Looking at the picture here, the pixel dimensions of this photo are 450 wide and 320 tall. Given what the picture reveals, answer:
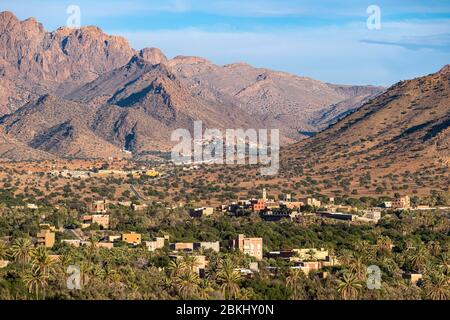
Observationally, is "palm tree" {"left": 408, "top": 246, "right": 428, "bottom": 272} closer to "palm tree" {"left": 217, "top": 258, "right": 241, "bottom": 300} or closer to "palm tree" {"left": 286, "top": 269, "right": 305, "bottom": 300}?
"palm tree" {"left": 286, "top": 269, "right": 305, "bottom": 300}

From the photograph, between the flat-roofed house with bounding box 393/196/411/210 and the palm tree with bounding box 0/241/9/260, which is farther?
the flat-roofed house with bounding box 393/196/411/210

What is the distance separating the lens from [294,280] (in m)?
108

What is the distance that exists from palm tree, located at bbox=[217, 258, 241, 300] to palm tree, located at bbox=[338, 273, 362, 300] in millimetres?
7315

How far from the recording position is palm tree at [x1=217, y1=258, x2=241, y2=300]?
327 ft

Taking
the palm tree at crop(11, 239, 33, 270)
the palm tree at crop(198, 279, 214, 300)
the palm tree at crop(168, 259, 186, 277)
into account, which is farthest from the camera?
the palm tree at crop(11, 239, 33, 270)

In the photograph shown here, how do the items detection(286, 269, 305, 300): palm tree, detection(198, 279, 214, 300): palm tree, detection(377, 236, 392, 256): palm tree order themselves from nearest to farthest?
detection(198, 279, 214, 300): palm tree < detection(286, 269, 305, 300): palm tree < detection(377, 236, 392, 256): palm tree

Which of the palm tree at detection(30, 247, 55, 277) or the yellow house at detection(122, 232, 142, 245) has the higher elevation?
the yellow house at detection(122, 232, 142, 245)

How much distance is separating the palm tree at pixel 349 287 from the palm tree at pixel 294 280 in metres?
3.14

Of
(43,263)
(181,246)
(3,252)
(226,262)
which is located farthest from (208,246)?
(43,263)

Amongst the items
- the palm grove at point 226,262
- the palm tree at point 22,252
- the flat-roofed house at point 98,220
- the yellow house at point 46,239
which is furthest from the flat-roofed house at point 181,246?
the flat-roofed house at point 98,220

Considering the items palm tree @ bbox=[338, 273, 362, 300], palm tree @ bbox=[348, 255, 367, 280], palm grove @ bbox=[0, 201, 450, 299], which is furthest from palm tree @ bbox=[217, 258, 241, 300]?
palm tree @ bbox=[348, 255, 367, 280]

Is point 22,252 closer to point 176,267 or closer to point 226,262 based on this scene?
point 176,267

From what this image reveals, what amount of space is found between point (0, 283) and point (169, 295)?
37.2 ft

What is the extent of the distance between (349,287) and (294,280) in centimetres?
622
